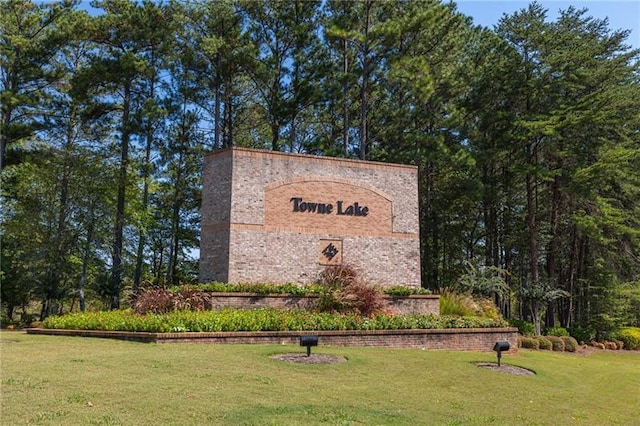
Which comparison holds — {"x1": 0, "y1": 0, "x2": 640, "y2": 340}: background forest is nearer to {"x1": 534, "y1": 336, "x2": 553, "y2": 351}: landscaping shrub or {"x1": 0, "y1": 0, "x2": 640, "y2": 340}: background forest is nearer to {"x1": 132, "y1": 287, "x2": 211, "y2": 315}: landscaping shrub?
{"x1": 534, "y1": 336, "x2": 553, "y2": 351}: landscaping shrub

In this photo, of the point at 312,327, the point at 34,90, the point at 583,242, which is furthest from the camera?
the point at 583,242

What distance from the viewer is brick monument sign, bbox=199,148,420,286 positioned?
1834 cm

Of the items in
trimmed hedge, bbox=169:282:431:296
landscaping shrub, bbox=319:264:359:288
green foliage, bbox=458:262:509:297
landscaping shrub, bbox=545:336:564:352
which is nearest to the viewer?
trimmed hedge, bbox=169:282:431:296

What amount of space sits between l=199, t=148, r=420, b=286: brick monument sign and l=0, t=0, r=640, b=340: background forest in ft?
15.0

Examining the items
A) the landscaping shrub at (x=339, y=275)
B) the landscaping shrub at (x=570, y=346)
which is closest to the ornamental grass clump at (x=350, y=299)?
the landscaping shrub at (x=339, y=275)

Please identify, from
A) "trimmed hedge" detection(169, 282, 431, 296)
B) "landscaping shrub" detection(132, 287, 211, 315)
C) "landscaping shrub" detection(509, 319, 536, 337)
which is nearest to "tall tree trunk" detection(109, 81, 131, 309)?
"trimmed hedge" detection(169, 282, 431, 296)

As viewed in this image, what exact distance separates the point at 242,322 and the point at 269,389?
5.37 meters

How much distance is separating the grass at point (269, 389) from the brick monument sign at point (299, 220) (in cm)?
652

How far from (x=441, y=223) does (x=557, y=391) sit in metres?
22.3

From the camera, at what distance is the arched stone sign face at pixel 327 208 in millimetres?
18797

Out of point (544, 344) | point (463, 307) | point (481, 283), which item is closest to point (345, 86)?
point (481, 283)

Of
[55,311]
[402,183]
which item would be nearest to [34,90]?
[55,311]

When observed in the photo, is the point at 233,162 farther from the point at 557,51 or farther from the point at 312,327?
the point at 557,51

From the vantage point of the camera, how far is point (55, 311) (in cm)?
2538
